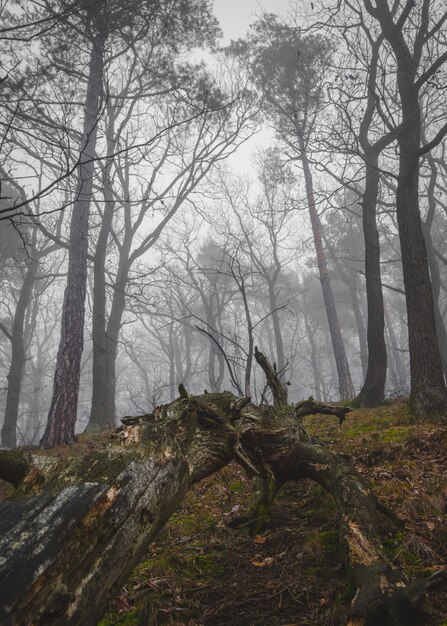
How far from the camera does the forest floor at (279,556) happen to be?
182 cm

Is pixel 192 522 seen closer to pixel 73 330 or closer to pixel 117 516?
pixel 117 516

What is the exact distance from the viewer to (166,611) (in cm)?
191

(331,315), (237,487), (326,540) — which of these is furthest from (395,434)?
(331,315)

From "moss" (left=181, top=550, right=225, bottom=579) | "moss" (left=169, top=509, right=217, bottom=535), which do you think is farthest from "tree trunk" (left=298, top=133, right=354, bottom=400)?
"moss" (left=181, top=550, right=225, bottom=579)

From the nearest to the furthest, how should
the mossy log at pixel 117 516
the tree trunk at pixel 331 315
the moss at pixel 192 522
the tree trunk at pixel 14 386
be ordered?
the mossy log at pixel 117 516
the moss at pixel 192 522
the tree trunk at pixel 14 386
the tree trunk at pixel 331 315

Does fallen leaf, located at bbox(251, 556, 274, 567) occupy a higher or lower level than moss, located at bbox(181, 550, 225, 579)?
higher

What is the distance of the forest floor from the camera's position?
182 cm

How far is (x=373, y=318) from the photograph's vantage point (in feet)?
26.8

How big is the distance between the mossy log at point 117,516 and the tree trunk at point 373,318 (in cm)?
579

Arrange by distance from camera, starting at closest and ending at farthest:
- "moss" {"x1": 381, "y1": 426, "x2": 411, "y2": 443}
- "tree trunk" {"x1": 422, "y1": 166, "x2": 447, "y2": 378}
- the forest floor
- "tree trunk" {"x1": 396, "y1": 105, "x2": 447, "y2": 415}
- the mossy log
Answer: the mossy log, the forest floor, "moss" {"x1": 381, "y1": 426, "x2": 411, "y2": 443}, "tree trunk" {"x1": 396, "y1": 105, "x2": 447, "y2": 415}, "tree trunk" {"x1": 422, "y1": 166, "x2": 447, "y2": 378}

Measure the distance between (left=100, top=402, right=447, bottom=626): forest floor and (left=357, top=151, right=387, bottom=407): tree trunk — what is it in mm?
4142

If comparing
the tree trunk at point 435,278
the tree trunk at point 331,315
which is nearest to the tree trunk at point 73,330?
the tree trunk at point 331,315

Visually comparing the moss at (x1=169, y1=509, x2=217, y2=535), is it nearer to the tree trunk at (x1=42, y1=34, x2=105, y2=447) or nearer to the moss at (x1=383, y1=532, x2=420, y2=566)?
the moss at (x1=383, y1=532, x2=420, y2=566)

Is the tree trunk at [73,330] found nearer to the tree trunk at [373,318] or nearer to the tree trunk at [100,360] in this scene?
the tree trunk at [100,360]
